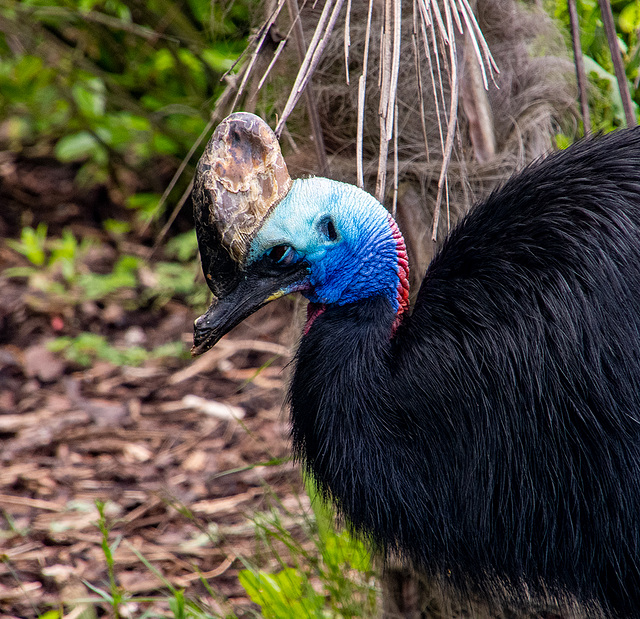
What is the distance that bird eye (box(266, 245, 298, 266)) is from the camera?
5.77ft

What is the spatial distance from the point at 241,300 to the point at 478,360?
509 mm

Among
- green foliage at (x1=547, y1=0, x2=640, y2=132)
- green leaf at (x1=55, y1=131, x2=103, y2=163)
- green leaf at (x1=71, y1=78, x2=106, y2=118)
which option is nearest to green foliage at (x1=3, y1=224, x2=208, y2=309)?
green leaf at (x1=55, y1=131, x2=103, y2=163)

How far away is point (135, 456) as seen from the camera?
10.6ft

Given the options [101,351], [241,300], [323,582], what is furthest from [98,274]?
[241,300]

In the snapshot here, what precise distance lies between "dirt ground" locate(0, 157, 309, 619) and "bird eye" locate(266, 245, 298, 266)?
749mm

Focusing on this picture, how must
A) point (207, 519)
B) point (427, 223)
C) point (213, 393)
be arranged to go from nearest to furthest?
point (427, 223)
point (207, 519)
point (213, 393)

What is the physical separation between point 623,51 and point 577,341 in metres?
1.25

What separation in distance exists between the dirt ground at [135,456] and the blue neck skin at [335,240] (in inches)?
28.2

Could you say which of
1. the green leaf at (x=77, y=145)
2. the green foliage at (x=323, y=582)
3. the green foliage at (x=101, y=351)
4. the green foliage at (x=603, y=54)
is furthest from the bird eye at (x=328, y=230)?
the green leaf at (x=77, y=145)

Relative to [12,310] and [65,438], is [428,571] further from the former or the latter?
[12,310]

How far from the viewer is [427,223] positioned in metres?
2.20

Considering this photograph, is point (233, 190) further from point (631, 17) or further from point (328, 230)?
point (631, 17)

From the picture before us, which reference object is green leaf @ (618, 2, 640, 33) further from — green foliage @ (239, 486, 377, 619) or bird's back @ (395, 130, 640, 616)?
green foliage @ (239, 486, 377, 619)

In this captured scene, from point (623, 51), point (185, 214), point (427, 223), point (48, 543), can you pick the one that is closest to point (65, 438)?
point (48, 543)
